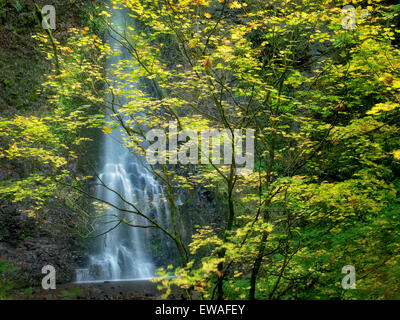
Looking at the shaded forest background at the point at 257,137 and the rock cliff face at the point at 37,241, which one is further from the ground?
the shaded forest background at the point at 257,137

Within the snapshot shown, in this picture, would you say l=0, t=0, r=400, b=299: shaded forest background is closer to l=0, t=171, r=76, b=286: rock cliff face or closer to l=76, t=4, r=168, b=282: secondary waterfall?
l=0, t=171, r=76, b=286: rock cliff face

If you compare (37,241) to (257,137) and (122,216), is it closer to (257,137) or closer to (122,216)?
(122,216)

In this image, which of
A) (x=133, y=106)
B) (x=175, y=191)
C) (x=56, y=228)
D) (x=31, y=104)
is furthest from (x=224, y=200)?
(x=31, y=104)

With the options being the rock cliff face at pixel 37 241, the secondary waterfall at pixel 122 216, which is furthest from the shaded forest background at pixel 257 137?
the secondary waterfall at pixel 122 216

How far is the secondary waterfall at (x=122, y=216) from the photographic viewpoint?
357 inches

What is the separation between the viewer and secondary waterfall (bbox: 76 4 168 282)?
9062 mm

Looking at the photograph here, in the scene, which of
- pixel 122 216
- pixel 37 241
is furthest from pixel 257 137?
pixel 37 241

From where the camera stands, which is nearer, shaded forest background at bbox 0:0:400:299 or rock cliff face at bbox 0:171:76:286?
shaded forest background at bbox 0:0:400:299

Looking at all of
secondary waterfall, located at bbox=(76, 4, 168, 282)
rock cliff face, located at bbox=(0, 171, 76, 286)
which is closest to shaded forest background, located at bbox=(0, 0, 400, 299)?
rock cliff face, located at bbox=(0, 171, 76, 286)

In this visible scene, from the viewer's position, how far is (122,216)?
10.1 m

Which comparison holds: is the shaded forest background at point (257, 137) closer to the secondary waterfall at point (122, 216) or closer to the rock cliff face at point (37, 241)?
the rock cliff face at point (37, 241)

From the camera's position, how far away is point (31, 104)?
10.6 m
